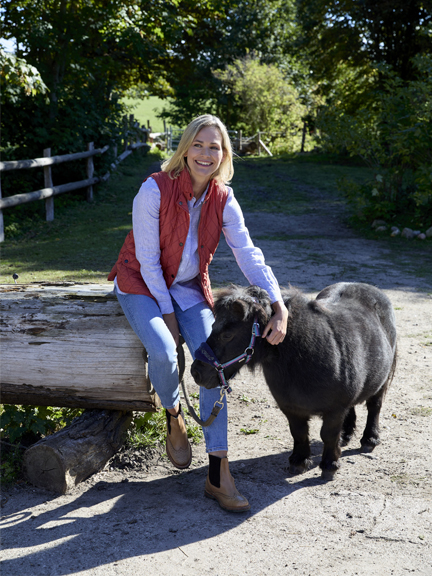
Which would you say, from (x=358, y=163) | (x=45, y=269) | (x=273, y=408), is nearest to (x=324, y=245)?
(x=45, y=269)

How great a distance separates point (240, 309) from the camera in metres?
2.72

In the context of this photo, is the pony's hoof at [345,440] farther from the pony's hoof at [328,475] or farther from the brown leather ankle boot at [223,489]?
the brown leather ankle boot at [223,489]

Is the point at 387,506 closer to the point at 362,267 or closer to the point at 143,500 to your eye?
the point at 143,500

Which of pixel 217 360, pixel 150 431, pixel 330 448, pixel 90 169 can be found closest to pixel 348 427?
pixel 330 448

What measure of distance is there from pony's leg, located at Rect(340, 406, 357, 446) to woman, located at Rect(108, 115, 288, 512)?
112 cm

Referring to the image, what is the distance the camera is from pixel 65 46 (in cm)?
1381

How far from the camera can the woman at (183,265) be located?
2977 mm

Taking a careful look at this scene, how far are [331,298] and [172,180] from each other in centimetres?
132

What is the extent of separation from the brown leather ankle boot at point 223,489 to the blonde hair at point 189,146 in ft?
5.50

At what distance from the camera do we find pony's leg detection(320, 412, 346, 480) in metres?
3.16

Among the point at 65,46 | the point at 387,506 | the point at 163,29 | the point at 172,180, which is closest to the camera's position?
the point at 387,506

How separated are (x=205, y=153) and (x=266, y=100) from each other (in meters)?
29.1

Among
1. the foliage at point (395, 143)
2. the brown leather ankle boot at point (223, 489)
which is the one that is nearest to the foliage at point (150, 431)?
the brown leather ankle boot at point (223, 489)

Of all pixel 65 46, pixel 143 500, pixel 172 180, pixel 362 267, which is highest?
pixel 65 46
